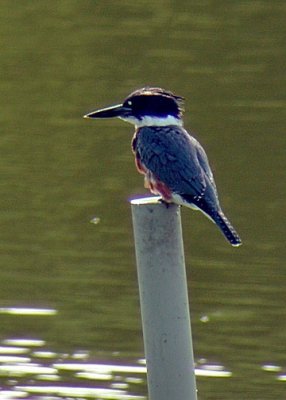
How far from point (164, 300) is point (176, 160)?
1.61 m

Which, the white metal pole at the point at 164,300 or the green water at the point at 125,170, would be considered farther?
the green water at the point at 125,170

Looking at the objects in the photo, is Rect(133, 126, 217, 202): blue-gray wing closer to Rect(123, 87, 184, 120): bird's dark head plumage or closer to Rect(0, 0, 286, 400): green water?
Rect(123, 87, 184, 120): bird's dark head plumage

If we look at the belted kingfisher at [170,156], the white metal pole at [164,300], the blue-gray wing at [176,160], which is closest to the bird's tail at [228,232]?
the belted kingfisher at [170,156]

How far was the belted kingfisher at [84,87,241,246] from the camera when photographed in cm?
555

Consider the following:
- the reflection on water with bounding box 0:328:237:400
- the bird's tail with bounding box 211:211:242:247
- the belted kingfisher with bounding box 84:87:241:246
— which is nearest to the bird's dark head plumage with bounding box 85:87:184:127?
the belted kingfisher with bounding box 84:87:241:246

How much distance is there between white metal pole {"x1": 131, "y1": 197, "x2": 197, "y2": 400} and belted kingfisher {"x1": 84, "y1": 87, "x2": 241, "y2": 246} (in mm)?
1029

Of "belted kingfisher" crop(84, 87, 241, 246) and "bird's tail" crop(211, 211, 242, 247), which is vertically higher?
"belted kingfisher" crop(84, 87, 241, 246)

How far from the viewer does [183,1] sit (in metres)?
15.2

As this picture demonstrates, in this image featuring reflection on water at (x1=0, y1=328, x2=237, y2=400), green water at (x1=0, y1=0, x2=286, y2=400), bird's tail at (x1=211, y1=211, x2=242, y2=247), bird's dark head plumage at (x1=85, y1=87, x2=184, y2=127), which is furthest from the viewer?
green water at (x1=0, y1=0, x2=286, y2=400)

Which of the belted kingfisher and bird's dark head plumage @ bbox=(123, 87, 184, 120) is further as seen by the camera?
bird's dark head plumage @ bbox=(123, 87, 184, 120)

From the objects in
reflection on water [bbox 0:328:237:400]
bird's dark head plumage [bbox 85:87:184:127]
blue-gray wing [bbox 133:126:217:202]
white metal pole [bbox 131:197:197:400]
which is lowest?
white metal pole [bbox 131:197:197:400]

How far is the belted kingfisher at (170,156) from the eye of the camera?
5547 mm

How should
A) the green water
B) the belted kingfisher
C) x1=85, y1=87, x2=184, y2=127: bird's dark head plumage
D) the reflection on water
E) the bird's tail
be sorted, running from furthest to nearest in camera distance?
the green water → the reflection on water → x1=85, y1=87, x2=184, y2=127: bird's dark head plumage → the belted kingfisher → the bird's tail

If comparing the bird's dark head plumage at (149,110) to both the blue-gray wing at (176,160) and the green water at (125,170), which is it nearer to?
the blue-gray wing at (176,160)
